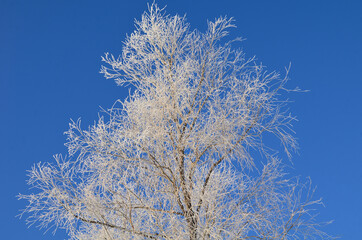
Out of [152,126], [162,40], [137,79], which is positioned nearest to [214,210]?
[152,126]

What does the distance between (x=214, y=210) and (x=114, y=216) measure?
66.9 inches

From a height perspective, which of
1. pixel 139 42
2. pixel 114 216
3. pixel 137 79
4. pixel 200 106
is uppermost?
pixel 139 42

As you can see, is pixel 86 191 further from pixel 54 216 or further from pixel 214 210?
pixel 214 210

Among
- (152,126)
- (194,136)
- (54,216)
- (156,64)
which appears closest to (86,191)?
(54,216)

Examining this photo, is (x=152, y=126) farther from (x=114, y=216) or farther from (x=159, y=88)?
(x=114, y=216)

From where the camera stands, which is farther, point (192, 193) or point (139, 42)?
point (139, 42)

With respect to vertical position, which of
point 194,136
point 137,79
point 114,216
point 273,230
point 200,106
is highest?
point 137,79

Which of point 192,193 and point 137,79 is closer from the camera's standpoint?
point 192,193

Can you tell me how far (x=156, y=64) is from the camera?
6742mm

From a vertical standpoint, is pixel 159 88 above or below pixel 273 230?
above

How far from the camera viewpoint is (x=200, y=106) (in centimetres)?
658

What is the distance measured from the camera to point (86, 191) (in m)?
6.46

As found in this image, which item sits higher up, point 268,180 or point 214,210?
point 268,180

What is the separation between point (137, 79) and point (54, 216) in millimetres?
2563
